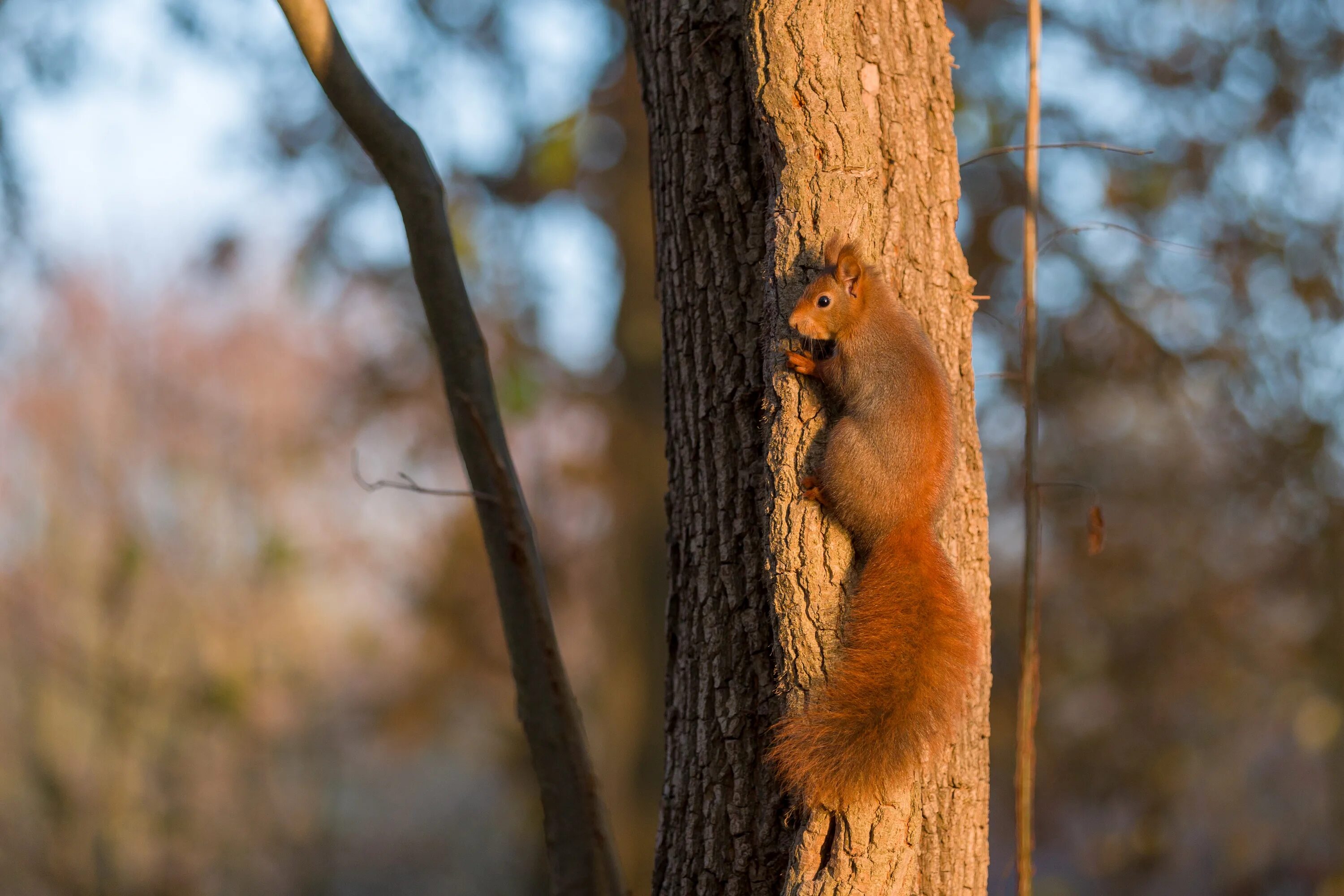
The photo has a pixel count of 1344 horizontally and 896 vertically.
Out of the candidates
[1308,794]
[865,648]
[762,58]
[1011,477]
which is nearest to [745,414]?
[865,648]

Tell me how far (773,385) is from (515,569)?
0.70m

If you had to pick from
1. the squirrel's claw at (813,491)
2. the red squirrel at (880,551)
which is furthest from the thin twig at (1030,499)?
the squirrel's claw at (813,491)

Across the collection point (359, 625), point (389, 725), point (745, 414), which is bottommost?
point (389, 725)

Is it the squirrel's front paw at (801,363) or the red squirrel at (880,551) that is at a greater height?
the squirrel's front paw at (801,363)

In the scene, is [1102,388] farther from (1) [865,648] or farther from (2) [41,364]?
(2) [41,364]

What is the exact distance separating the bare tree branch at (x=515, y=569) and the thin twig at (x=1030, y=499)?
2.80 ft

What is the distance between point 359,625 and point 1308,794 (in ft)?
22.5

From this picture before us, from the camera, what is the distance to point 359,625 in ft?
26.0

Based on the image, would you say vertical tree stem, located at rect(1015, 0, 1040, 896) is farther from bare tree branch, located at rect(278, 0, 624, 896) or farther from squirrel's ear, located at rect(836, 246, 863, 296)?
bare tree branch, located at rect(278, 0, 624, 896)

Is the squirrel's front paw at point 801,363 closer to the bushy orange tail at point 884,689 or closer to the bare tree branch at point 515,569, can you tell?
the bushy orange tail at point 884,689

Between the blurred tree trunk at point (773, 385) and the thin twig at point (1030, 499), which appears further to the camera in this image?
the thin twig at point (1030, 499)

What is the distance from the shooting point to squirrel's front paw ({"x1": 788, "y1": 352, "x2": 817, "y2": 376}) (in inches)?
61.7

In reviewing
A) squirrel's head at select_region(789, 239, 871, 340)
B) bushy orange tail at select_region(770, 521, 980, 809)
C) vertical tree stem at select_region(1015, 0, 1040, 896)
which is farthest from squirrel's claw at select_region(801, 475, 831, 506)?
vertical tree stem at select_region(1015, 0, 1040, 896)

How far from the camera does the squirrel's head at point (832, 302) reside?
5.04 feet
